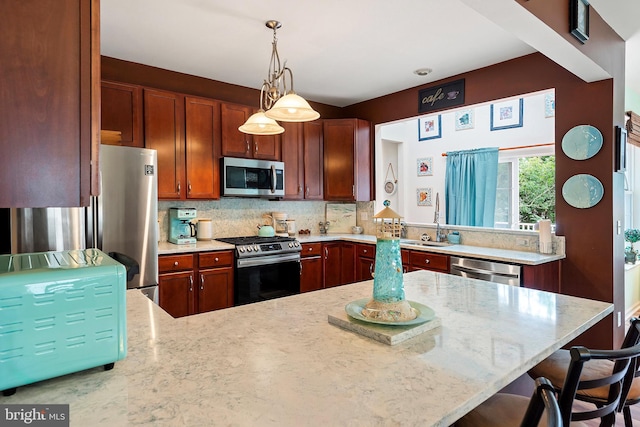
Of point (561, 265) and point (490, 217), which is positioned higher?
point (490, 217)

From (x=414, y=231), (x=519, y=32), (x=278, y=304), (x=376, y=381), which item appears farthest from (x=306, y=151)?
(x=376, y=381)

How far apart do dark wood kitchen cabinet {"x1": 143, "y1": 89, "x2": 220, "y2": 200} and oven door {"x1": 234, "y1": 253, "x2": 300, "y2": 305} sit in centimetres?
83

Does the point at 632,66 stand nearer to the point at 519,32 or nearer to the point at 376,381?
the point at 519,32

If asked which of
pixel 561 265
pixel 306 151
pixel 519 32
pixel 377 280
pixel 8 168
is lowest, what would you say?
pixel 561 265

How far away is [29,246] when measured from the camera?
87.6 inches

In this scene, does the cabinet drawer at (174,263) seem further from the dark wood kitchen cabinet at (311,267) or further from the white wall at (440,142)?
the white wall at (440,142)

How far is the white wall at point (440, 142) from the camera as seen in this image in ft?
16.9

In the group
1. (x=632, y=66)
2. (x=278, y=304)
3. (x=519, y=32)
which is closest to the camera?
(x=278, y=304)

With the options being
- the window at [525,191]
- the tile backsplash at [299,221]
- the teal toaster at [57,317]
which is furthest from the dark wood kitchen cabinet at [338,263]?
the teal toaster at [57,317]

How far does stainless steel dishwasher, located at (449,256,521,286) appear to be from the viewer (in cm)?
296

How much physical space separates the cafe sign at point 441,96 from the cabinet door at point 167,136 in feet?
8.33

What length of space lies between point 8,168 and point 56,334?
39 cm

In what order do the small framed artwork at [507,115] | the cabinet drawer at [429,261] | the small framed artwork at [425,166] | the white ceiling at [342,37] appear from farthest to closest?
the small framed artwork at [425,166]
the small framed artwork at [507,115]
the cabinet drawer at [429,261]
the white ceiling at [342,37]

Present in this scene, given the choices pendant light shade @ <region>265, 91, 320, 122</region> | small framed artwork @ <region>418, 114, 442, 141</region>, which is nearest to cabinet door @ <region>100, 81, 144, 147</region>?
pendant light shade @ <region>265, 91, 320, 122</region>
